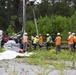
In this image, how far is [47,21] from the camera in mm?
45438

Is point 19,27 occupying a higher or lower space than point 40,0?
lower

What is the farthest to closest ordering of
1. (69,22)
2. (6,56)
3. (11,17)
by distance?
1. (11,17)
2. (69,22)
3. (6,56)

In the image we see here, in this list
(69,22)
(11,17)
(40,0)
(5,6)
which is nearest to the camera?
(69,22)

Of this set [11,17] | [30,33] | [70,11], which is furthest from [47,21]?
[70,11]

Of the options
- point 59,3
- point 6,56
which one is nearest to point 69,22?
point 6,56

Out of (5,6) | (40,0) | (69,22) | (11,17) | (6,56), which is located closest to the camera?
(6,56)

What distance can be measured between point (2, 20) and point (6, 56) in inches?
1804

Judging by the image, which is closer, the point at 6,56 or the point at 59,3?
the point at 6,56

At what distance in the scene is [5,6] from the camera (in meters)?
70.3

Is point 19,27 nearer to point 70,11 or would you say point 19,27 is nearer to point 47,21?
point 70,11

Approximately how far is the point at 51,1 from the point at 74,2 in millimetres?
4883

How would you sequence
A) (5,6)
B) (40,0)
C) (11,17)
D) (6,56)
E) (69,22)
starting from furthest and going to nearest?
(40,0) < (5,6) < (11,17) < (69,22) < (6,56)

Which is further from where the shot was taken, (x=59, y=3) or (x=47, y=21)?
(x=59, y=3)

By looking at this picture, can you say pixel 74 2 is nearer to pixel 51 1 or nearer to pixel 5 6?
pixel 51 1
